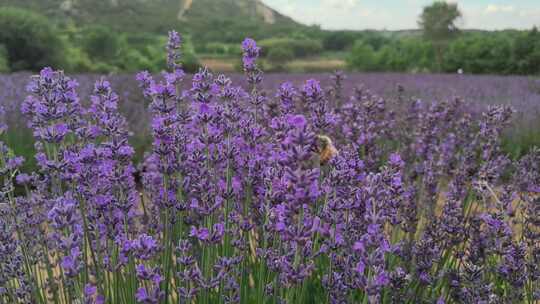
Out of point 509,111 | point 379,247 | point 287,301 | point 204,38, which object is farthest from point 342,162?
point 204,38

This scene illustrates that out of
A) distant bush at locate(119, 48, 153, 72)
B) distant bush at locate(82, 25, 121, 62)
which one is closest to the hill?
distant bush at locate(82, 25, 121, 62)

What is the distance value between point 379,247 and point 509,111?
187 centimetres

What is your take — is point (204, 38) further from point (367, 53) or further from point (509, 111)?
point (509, 111)

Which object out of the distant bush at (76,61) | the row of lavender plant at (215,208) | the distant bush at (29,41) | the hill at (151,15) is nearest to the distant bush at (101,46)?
the distant bush at (76,61)

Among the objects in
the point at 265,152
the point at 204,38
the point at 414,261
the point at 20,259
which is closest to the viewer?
the point at 20,259

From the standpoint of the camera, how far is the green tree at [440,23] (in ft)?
96.6

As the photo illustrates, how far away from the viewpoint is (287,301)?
1.39m

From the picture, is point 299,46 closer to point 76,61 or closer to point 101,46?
point 101,46

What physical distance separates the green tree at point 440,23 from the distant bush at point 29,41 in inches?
796

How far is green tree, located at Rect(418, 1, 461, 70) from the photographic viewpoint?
29.4 m

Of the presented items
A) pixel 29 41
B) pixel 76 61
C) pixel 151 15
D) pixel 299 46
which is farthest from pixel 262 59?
pixel 151 15

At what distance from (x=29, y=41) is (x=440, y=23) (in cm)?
2201

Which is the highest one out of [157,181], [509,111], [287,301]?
[509,111]

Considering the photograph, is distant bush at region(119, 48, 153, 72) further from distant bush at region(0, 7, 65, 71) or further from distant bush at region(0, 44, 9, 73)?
distant bush at region(0, 44, 9, 73)
